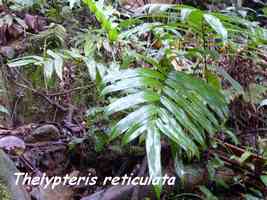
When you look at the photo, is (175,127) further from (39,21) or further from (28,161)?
(39,21)

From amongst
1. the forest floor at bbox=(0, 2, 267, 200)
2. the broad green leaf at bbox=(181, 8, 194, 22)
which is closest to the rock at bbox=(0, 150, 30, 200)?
the forest floor at bbox=(0, 2, 267, 200)

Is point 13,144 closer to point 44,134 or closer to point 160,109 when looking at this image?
point 44,134

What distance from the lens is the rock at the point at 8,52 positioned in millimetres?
2814

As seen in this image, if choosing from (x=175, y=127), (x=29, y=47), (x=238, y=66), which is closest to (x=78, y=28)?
(x=29, y=47)

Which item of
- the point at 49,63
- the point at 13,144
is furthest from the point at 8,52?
the point at 49,63

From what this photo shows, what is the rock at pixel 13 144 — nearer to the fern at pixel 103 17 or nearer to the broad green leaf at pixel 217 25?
the fern at pixel 103 17

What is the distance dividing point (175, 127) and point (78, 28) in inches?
78.7

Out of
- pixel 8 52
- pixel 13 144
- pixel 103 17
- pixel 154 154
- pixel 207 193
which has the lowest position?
pixel 207 193

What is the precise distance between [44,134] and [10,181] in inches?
22.2

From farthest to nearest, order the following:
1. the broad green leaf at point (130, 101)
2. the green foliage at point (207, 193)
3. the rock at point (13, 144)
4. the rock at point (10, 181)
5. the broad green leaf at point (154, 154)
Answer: the rock at point (13, 144), the green foliage at point (207, 193), the rock at point (10, 181), the broad green leaf at point (130, 101), the broad green leaf at point (154, 154)

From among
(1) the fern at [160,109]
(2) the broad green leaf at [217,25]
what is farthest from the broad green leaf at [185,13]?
(1) the fern at [160,109]

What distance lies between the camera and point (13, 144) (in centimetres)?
191

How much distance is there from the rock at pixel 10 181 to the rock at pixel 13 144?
10.1 inches

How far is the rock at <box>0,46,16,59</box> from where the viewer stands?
2814 millimetres
